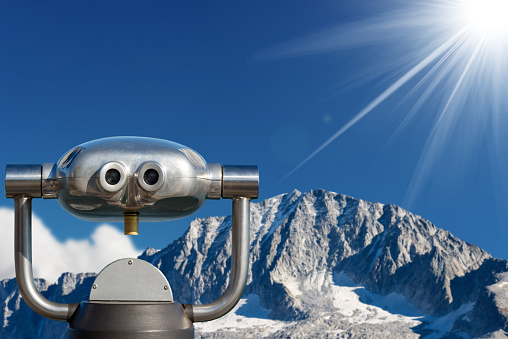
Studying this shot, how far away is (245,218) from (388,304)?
196161mm

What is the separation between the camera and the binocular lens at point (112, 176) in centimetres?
183

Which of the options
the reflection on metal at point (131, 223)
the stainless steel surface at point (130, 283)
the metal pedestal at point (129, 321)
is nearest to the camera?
the metal pedestal at point (129, 321)

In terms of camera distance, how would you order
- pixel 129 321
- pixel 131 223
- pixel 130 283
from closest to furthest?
pixel 129 321 < pixel 130 283 < pixel 131 223

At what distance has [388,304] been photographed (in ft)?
620

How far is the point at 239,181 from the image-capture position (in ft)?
6.53

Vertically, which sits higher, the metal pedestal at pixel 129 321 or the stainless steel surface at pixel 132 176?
the stainless steel surface at pixel 132 176

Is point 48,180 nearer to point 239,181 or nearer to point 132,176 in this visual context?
point 132,176

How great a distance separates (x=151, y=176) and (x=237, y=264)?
0.43 metres

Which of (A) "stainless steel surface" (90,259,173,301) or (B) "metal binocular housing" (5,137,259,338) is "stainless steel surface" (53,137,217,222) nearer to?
(B) "metal binocular housing" (5,137,259,338)

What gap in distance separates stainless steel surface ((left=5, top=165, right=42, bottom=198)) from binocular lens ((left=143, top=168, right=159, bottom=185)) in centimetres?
39

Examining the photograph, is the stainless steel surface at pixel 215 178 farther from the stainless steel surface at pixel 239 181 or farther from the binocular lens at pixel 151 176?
the binocular lens at pixel 151 176

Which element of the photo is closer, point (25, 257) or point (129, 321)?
point (129, 321)

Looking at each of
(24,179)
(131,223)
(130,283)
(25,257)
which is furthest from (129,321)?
(24,179)

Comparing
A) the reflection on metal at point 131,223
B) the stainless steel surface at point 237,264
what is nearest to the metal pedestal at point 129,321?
the stainless steel surface at point 237,264
